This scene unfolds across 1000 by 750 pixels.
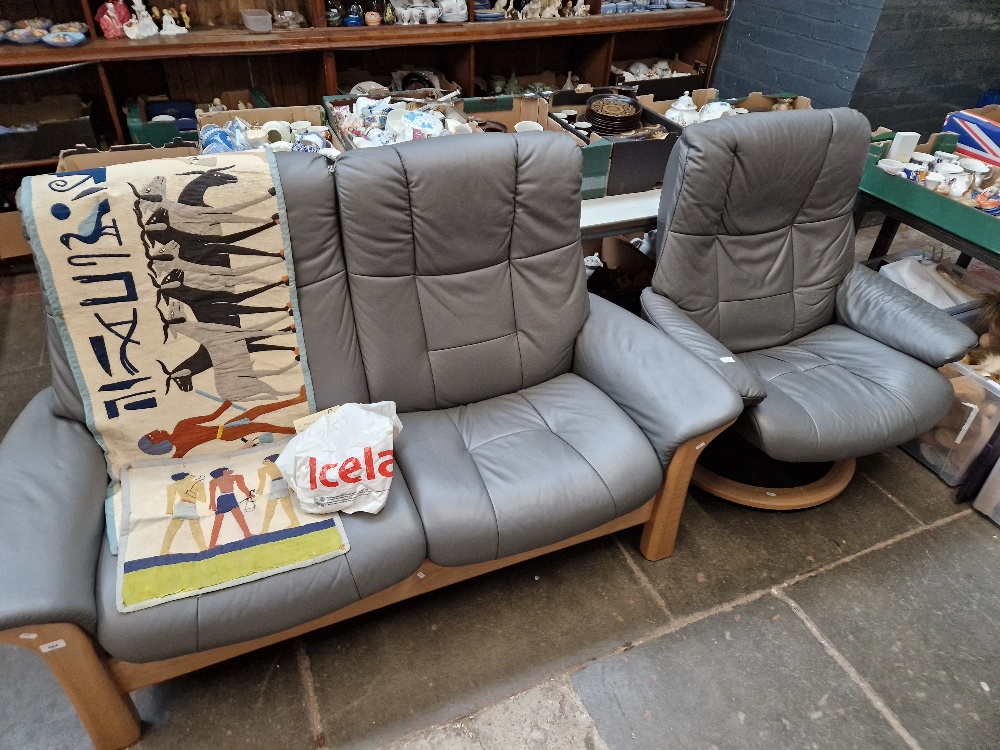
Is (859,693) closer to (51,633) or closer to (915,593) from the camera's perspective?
(915,593)

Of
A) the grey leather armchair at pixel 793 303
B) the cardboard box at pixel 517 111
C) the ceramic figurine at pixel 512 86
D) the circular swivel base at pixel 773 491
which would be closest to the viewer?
the grey leather armchair at pixel 793 303

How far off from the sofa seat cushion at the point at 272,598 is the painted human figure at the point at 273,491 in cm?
13

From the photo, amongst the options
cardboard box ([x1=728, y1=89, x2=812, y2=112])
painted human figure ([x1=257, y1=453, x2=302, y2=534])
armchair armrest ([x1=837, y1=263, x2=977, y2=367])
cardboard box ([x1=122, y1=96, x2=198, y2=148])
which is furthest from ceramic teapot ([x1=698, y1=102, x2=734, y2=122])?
cardboard box ([x1=122, y1=96, x2=198, y2=148])

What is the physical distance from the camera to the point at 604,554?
6.59 ft

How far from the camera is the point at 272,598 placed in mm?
1400

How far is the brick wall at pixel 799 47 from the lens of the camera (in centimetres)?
302

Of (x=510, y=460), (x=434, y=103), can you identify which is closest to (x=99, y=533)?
(x=510, y=460)

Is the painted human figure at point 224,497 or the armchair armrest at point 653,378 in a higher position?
the armchair armrest at point 653,378

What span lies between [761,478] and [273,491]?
157 centimetres

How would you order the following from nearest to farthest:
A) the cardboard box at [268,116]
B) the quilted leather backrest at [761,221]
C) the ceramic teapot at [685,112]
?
the quilted leather backrest at [761,221] < the cardboard box at [268,116] < the ceramic teapot at [685,112]

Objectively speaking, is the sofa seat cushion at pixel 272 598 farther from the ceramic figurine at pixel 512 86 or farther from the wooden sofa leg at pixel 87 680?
the ceramic figurine at pixel 512 86

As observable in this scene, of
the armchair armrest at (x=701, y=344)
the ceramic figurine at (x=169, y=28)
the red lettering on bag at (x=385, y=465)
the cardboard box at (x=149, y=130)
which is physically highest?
the ceramic figurine at (x=169, y=28)

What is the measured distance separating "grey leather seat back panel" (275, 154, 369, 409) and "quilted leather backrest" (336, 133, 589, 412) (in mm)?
32

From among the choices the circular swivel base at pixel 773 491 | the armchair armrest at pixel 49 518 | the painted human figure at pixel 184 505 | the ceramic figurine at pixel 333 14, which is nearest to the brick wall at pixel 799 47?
the circular swivel base at pixel 773 491
